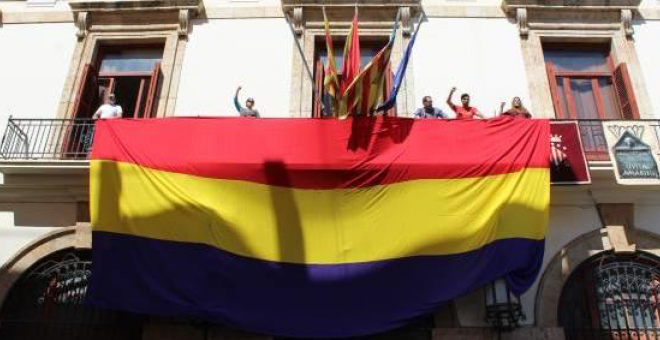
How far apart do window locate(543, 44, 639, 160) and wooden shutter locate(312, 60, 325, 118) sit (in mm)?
4005

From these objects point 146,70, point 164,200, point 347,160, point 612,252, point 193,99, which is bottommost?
point 612,252

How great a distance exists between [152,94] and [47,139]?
183cm

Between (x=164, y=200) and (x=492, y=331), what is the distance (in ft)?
15.6

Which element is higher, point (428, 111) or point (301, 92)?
point (301, 92)

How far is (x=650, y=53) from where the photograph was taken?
32.4 ft

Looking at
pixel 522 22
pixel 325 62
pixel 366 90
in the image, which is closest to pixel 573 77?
pixel 522 22

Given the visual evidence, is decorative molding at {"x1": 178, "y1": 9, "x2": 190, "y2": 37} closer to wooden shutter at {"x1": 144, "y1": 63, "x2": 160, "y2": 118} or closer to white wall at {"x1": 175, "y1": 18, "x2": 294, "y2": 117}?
white wall at {"x1": 175, "y1": 18, "x2": 294, "y2": 117}

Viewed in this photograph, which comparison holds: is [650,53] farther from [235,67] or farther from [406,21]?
[235,67]

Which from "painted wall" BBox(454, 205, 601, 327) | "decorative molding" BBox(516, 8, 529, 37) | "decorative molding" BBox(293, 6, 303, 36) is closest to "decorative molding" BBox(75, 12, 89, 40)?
"decorative molding" BBox(293, 6, 303, 36)

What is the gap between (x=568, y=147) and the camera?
321 inches

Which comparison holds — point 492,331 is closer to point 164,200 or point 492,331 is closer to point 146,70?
point 164,200

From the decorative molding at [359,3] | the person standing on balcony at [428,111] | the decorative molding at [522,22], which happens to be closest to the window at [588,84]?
the decorative molding at [522,22]

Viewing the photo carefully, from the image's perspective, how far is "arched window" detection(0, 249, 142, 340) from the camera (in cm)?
796

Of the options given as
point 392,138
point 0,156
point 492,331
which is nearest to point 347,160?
point 392,138
